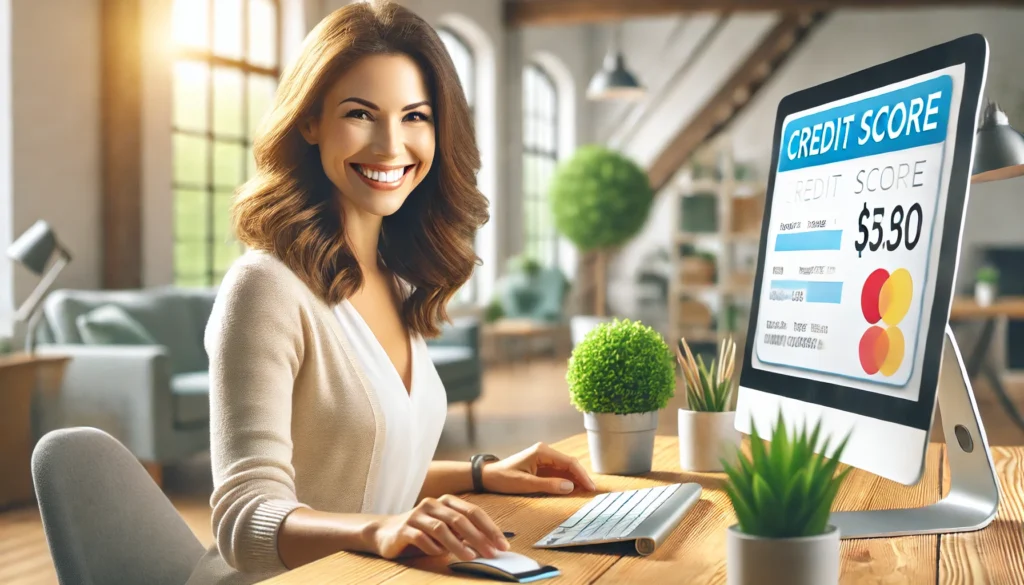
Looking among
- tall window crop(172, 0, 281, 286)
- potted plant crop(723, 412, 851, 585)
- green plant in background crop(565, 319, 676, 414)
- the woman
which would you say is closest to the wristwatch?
the woman

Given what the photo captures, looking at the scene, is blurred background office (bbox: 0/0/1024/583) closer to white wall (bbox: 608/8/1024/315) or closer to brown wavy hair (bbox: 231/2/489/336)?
white wall (bbox: 608/8/1024/315)

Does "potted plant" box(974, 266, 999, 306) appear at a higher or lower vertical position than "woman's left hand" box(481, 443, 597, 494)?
lower

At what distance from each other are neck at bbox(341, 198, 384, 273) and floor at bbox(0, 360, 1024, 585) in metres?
2.34

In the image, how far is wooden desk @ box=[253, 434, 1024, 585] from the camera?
970 millimetres

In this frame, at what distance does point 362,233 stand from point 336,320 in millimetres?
179

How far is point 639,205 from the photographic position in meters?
9.76

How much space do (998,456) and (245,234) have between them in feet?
3.95

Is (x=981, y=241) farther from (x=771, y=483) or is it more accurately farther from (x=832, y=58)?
(x=771, y=483)

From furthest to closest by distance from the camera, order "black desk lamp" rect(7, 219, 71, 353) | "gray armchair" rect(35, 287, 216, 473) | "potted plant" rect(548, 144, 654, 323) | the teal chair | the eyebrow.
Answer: the teal chair, "potted plant" rect(548, 144, 654, 323), "black desk lamp" rect(7, 219, 71, 353), "gray armchair" rect(35, 287, 216, 473), the eyebrow

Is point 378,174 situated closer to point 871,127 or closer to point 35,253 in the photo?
point 871,127

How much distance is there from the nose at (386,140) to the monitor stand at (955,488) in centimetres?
71

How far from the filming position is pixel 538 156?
11867mm

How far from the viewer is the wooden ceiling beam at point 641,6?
9.57 metres

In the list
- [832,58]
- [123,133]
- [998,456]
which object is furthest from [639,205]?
[998,456]
